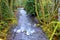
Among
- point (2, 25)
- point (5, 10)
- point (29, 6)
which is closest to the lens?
point (2, 25)

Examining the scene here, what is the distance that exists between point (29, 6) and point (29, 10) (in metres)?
0.44

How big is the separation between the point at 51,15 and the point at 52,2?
50.5 inches

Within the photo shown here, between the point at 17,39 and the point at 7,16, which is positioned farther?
the point at 7,16

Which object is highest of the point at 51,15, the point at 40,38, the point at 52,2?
the point at 52,2

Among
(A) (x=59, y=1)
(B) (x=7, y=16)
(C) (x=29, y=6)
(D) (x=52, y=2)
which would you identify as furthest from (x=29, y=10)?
(A) (x=59, y=1)

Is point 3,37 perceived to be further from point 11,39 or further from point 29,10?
point 29,10

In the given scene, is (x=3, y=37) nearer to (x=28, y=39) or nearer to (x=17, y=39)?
(x=17, y=39)

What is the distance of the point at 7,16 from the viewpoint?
10695mm

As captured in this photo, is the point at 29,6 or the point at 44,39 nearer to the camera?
the point at 44,39

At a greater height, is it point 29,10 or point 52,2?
point 52,2

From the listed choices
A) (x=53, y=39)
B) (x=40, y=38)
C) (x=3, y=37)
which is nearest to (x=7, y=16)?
(x=3, y=37)

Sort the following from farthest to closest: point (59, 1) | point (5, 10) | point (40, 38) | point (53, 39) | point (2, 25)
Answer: point (5, 10)
point (2, 25)
point (59, 1)
point (40, 38)
point (53, 39)

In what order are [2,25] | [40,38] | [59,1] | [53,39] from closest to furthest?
[53,39], [40,38], [59,1], [2,25]

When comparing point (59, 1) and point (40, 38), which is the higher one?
point (59, 1)
